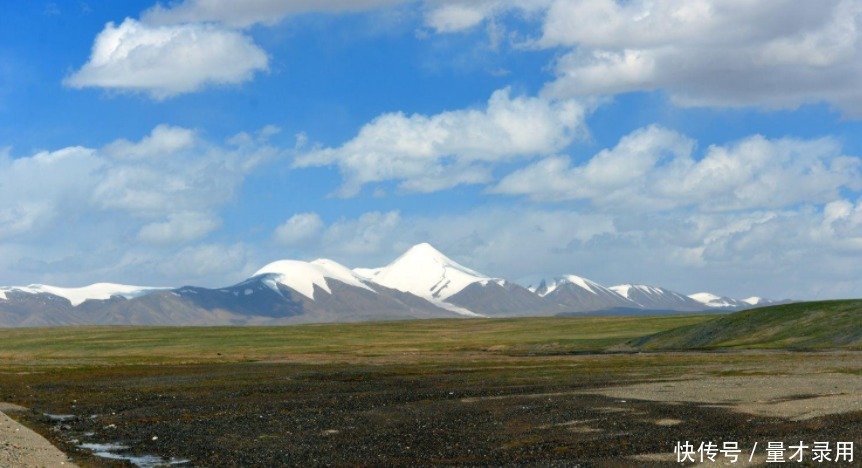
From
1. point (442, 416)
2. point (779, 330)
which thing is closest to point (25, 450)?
point (442, 416)

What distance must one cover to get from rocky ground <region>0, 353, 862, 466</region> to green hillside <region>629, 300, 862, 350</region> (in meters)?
31.6

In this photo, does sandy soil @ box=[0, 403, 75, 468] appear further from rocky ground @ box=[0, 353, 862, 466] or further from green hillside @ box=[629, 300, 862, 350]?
green hillside @ box=[629, 300, 862, 350]

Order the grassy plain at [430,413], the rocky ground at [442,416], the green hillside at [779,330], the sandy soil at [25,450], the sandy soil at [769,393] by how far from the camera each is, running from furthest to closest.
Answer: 1. the green hillside at [779,330]
2. the sandy soil at [769,393]
3. the grassy plain at [430,413]
4. the rocky ground at [442,416]
5. the sandy soil at [25,450]

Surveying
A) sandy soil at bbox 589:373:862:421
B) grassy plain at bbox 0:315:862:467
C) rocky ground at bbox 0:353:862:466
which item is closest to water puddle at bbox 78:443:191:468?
rocky ground at bbox 0:353:862:466

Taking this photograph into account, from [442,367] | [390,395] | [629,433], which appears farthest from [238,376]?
[629,433]

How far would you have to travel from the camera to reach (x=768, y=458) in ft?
96.5

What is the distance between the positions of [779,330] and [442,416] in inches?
3470

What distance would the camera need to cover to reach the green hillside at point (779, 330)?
109062 millimetres

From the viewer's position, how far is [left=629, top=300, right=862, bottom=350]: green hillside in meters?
109

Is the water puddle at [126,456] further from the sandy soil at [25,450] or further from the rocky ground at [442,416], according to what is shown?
the sandy soil at [25,450]

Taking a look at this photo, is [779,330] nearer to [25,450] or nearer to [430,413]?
[430,413]

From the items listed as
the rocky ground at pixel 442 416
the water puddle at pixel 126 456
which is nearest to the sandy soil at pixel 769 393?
the rocky ground at pixel 442 416

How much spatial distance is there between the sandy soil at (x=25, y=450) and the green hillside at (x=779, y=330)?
3332 inches

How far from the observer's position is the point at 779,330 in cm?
12075
